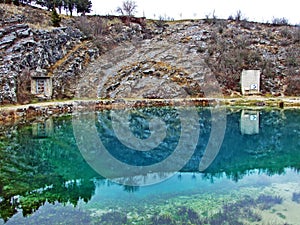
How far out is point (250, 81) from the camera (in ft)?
85.8

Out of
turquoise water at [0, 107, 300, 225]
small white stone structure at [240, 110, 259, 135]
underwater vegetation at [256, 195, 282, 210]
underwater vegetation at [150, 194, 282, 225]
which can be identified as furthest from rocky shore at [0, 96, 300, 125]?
underwater vegetation at [256, 195, 282, 210]

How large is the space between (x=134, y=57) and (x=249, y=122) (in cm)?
1519

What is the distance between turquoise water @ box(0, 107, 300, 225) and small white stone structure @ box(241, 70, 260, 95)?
1147 cm

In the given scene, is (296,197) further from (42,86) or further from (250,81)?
(250,81)

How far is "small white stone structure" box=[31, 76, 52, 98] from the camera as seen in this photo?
71.8 feet

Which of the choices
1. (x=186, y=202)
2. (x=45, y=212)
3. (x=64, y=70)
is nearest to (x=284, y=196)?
(x=186, y=202)

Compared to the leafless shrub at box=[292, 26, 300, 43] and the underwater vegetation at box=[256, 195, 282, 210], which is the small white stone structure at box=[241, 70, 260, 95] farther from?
the underwater vegetation at box=[256, 195, 282, 210]

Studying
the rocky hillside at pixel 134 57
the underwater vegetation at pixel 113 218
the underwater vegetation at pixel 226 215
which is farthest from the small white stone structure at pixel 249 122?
the underwater vegetation at pixel 113 218

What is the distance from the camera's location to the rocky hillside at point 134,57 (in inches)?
911

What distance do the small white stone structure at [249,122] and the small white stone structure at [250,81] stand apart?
236 inches

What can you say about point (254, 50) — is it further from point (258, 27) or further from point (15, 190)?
point (15, 190)

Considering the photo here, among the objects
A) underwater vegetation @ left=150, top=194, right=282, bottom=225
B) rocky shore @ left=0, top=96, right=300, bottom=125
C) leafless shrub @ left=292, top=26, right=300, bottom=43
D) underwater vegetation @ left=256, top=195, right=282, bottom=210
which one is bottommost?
underwater vegetation @ left=150, top=194, right=282, bottom=225

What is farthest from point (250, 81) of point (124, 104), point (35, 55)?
point (35, 55)

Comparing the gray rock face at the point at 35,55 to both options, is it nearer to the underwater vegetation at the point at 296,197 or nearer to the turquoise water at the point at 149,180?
the turquoise water at the point at 149,180
